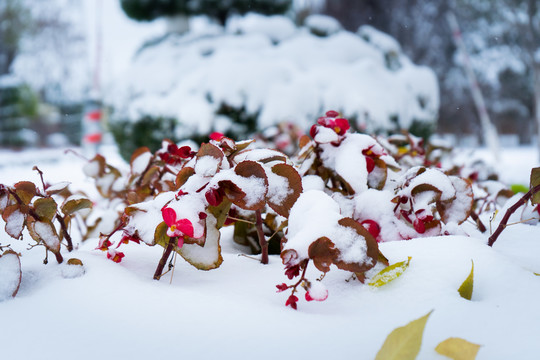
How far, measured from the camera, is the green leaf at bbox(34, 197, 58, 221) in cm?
62

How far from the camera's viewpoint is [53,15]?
1664cm

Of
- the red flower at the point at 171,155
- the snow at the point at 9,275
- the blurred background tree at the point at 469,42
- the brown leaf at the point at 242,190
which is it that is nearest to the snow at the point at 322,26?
the blurred background tree at the point at 469,42

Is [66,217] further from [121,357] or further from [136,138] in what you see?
[136,138]

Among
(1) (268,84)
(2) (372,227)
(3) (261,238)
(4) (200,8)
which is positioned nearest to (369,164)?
(2) (372,227)

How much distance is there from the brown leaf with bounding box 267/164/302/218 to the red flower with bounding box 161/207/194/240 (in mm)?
115

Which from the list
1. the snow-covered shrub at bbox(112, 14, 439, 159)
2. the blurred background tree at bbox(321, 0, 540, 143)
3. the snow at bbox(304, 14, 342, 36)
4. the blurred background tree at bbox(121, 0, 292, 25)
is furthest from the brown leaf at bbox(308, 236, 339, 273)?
the blurred background tree at bbox(121, 0, 292, 25)

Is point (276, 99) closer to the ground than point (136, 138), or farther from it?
farther from it

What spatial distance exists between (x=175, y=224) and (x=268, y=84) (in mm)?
2894

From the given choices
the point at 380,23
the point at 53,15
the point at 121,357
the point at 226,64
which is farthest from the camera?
the point at 53,15

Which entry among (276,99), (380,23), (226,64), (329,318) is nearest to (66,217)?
(329,318)

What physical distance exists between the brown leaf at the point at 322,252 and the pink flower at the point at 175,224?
0.16m

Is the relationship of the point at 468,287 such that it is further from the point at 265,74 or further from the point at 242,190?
the point at 265,74

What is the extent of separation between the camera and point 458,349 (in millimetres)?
405

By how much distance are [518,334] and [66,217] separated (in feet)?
2.27
